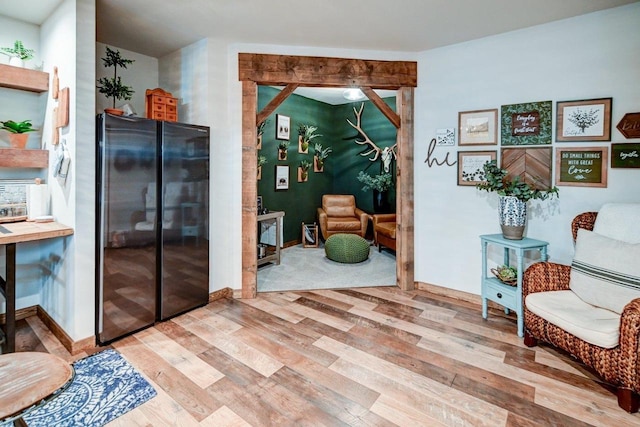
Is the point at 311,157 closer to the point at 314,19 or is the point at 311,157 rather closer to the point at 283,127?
the point at 283,127

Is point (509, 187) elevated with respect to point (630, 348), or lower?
elevated

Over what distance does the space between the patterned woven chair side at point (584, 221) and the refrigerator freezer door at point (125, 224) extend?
3.31 metres

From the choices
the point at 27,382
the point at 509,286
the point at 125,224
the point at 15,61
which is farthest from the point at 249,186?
the point at 509,286

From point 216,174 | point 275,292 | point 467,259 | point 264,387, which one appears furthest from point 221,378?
point 467,259

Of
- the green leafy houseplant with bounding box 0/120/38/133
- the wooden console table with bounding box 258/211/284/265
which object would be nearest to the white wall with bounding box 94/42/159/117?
the green leafy houseplant with bounding box 0/120/38/133

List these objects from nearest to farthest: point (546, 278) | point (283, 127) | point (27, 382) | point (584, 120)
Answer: point (27, 382)
point (546, 278)
point (584, 120)
point (283, 127)

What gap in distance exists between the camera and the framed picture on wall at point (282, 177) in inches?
222

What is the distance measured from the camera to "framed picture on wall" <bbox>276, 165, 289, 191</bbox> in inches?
222

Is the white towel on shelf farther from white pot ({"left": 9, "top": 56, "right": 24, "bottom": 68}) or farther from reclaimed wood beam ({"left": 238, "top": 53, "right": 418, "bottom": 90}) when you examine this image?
white pot ({"left": 9, "top": 56, "right": 24, "bottom": 68})

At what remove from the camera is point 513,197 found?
2.79m

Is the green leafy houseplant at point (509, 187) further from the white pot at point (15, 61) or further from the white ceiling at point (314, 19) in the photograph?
the white pot at point (15, 61)

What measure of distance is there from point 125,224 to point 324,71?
2370mm

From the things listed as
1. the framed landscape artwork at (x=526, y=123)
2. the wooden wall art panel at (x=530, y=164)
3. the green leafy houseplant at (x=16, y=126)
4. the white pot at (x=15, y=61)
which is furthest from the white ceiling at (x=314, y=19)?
the wooden wall art panel at (x=530, y=164)

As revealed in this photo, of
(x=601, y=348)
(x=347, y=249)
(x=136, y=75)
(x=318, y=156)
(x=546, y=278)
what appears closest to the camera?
(x=601, y=348)
